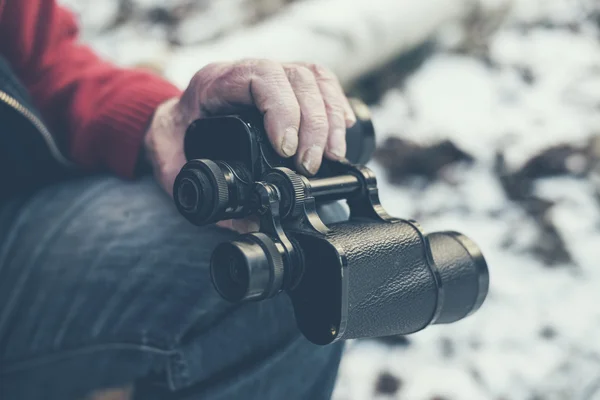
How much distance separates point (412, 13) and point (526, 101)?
412 millimetres

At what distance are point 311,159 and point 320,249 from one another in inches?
5.0

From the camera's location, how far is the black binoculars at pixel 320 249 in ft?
2.15

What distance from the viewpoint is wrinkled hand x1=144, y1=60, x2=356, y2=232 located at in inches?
29.8

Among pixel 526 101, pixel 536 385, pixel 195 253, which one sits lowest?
pixel 536 385

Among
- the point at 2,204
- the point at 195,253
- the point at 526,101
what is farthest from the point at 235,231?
the point at 526,101

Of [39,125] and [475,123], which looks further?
[475,123]

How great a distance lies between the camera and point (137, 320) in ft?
2.67

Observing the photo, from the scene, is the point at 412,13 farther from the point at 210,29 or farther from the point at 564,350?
the point at 564,350

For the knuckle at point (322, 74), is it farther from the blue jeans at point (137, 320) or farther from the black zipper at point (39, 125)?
the black zipper at point (39, 125)

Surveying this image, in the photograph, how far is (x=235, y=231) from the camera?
84 centimetres

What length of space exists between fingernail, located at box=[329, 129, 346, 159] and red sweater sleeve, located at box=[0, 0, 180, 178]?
0.32 meters

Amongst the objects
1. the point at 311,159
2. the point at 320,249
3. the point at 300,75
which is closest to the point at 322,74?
the point at 300,75

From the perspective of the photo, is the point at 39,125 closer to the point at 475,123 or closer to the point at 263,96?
the point at 263,96

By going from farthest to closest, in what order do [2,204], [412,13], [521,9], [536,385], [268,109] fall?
[521,9]
[412,13]
[536,385]
[2,204]
[268,109]
